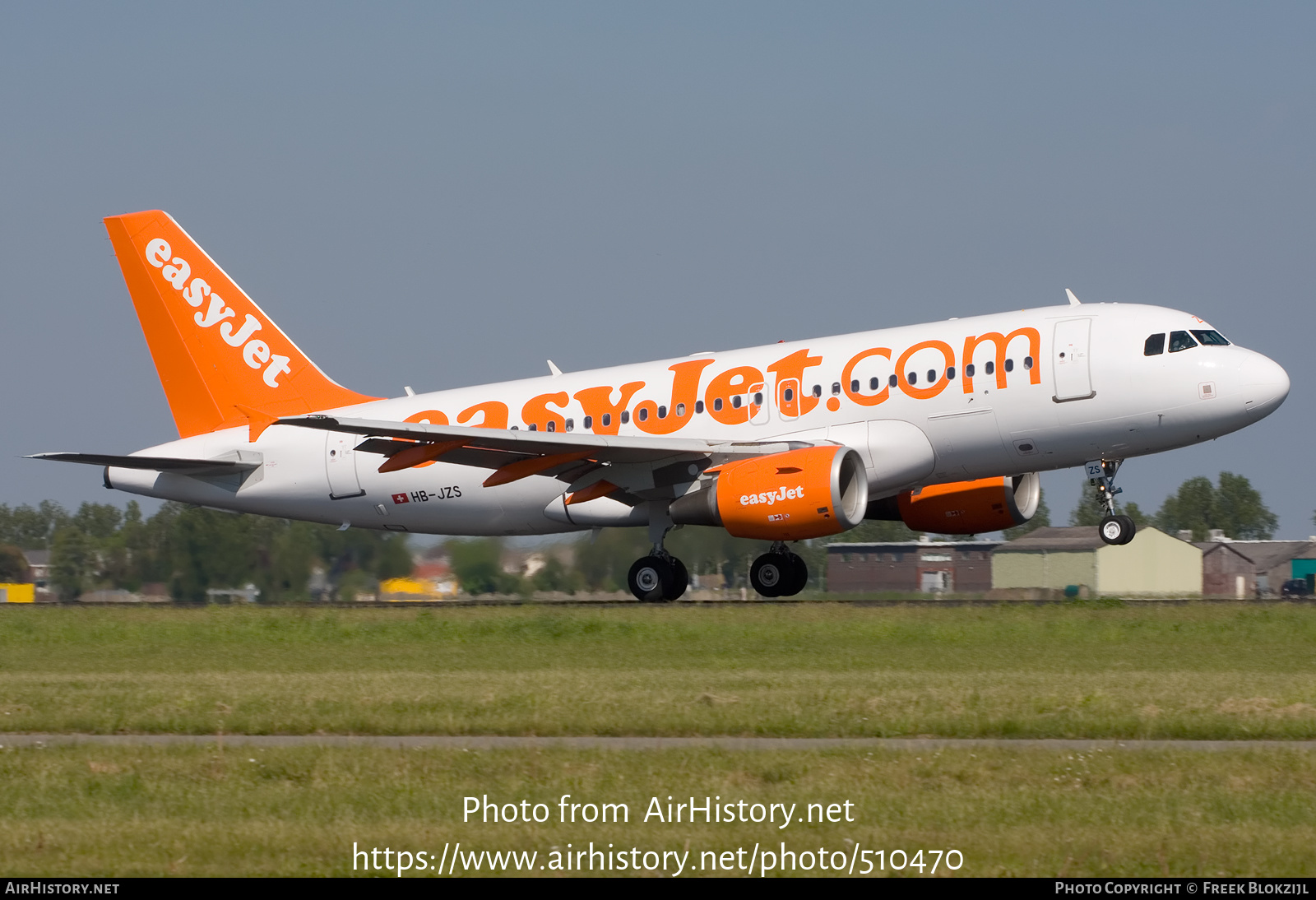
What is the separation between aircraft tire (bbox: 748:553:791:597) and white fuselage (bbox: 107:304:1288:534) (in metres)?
3.10

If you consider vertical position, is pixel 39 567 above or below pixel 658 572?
above

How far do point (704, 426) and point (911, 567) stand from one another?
22768mm

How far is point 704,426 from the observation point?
27219 millimetres

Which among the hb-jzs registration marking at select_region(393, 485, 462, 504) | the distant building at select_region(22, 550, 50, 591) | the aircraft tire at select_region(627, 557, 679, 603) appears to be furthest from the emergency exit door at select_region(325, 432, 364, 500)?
the distant building at select_region(22, 550, 50, 591)

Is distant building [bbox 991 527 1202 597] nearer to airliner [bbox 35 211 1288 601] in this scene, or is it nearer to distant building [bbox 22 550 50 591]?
airliner [bbox 35 211 1288 601]

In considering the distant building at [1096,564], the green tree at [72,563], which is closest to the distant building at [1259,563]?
the distant building at [1096,564]

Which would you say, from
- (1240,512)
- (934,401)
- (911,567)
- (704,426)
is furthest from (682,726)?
(1240,512)

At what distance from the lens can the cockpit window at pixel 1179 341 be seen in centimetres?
2483

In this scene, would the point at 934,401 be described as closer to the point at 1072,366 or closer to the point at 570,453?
the point at 1072,366

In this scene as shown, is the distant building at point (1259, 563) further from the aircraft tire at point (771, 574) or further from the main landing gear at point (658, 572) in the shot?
the main landing gear at point (658, 572)

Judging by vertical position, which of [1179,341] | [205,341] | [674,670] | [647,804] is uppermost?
[205,341]

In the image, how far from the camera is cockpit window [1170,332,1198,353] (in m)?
24.8

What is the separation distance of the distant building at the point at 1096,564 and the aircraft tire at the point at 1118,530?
59.7 feet
